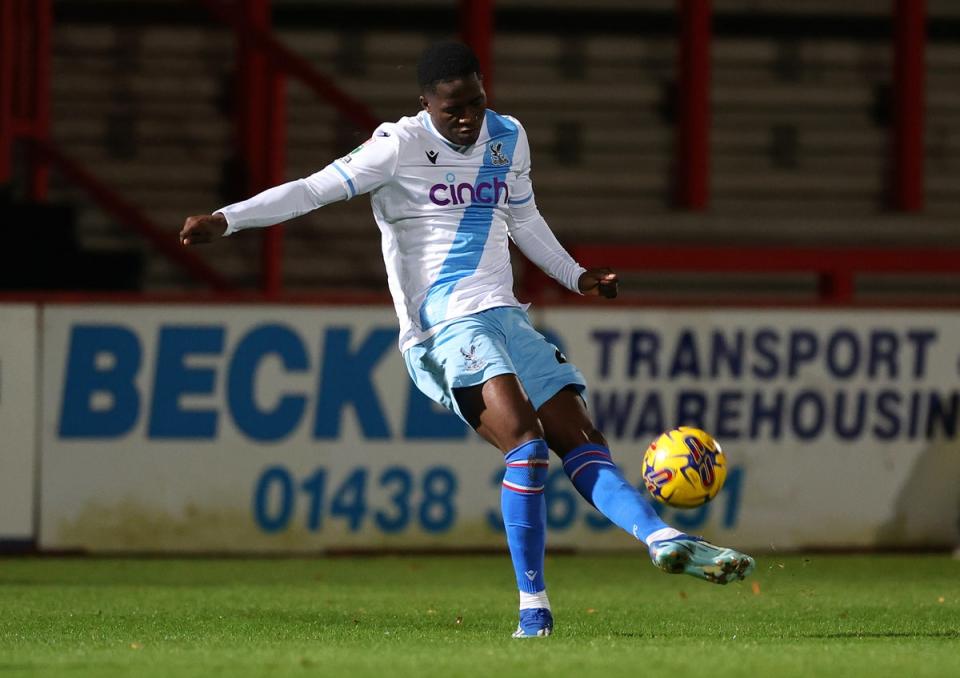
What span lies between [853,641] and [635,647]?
31.5 inches

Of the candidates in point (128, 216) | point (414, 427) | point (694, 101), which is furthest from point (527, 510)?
point (694, 101)

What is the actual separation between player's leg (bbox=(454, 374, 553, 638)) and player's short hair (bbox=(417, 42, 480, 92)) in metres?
1.02

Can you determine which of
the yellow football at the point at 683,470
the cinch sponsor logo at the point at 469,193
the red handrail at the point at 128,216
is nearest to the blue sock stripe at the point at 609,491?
the yellow football at the point at 683,470

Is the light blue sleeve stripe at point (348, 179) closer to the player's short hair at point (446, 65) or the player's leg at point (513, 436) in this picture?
the player's short hair at point (446, 65)

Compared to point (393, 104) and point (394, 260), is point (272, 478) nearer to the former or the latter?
point (394, 260)

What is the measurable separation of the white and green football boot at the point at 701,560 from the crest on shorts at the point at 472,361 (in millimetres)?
907

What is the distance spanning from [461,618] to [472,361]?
50.7 inches

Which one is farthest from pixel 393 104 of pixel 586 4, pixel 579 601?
pixel 579 601

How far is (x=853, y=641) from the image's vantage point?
21.0 feet

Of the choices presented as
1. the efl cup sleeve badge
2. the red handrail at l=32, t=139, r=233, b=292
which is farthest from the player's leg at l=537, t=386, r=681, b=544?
the red handrail at l=32, t=139, r=233, b=292

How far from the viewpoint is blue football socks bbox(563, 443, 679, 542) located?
6270 millimetres

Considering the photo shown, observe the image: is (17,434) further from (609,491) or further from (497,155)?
(609,491)

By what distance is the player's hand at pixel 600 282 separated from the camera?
6.78 meters

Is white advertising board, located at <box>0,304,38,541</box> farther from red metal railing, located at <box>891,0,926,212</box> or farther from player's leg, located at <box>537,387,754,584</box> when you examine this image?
red metal railing, located at <box>891,0,926,212</box>
